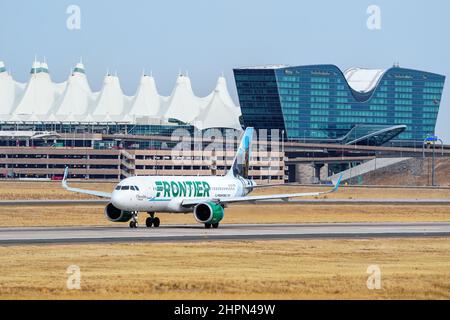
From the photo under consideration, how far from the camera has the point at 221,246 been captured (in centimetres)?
5272

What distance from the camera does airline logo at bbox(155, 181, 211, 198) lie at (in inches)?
2717

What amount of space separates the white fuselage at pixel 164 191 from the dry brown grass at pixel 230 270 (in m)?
13.7

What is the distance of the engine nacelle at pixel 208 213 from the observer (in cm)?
6856

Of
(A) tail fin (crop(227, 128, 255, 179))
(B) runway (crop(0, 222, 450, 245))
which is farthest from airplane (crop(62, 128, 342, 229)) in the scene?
(A) tail fin (crop(227, 128, 255, 179))

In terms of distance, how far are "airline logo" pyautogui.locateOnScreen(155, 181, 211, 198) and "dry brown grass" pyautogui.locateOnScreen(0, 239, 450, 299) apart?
14.7 metres

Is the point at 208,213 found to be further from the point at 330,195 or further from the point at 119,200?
the point at 330,195

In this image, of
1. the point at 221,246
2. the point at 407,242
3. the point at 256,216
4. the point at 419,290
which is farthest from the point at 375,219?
the point at 419,290

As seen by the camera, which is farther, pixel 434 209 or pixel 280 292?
pixel 434 209

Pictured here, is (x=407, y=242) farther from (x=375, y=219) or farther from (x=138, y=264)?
(x=375, y=219)

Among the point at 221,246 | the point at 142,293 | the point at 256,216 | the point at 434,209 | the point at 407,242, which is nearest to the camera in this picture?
the point at 142,293

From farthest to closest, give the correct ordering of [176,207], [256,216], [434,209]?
[434,209] → [256,216] → [176,207]

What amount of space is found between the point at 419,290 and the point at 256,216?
4544 cm

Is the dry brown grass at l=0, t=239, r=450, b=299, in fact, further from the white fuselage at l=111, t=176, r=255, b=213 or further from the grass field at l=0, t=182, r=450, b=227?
the grass field at l=0, t=182, r=450, b=227

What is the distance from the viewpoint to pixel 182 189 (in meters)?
70.7
